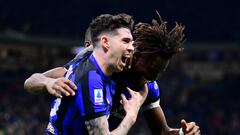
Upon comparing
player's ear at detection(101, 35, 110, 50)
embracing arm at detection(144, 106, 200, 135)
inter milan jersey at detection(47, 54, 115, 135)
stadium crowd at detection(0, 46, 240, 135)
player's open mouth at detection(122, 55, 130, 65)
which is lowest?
stadium crowd at detection(0, 46, 240, 135)

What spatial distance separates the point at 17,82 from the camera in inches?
870

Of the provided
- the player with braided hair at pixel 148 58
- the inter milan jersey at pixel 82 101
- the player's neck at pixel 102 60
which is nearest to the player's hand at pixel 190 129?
the player with braided hair at pixel 148 58

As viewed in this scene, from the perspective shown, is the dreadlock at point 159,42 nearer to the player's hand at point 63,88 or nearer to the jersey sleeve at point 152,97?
the jersey sleeve at point 152,97

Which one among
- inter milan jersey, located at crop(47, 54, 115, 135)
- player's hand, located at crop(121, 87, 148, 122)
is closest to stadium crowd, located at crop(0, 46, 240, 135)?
player's hand, located at crop(121, 87, 148, 122)

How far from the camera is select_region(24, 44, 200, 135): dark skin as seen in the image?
3975 mm

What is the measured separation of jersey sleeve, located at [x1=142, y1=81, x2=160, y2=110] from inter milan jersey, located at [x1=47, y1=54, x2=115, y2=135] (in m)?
0.72

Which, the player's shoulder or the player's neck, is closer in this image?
the player's neck

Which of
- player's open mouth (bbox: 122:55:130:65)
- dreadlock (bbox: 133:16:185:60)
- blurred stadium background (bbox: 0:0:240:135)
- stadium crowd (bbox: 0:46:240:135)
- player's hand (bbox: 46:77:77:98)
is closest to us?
player's hand (bbox: 46:77:77:98)

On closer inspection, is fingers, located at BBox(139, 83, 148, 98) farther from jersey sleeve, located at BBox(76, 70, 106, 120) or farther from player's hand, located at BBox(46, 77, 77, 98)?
player's hand, located at BBox(46, 77, 77, 98)

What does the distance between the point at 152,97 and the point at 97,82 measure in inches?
43.8

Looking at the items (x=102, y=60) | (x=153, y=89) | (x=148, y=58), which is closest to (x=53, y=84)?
(x=102, y=60)

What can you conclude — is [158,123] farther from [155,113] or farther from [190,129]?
[190,129]

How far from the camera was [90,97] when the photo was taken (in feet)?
13.1

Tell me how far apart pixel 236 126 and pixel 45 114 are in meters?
6.32
